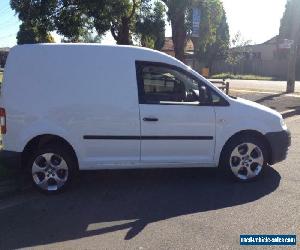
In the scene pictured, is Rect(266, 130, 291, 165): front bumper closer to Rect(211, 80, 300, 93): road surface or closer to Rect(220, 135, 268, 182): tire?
Rect(220, 135, 268, 182): tire

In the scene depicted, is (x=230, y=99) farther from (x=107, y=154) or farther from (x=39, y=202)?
(x=39, y=202)

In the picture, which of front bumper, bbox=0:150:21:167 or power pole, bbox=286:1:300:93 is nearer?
front bumper, bbox=0:150:21:167

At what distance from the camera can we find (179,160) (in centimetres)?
630

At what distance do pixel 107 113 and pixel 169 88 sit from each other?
3.10ft

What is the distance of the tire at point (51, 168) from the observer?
19.8ft

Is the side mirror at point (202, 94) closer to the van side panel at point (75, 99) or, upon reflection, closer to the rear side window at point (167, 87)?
the rear side window at point (167, 87)

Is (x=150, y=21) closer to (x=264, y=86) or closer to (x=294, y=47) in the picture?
(x=294, y=47)

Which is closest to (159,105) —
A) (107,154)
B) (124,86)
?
(124,86)

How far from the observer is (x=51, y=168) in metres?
6.07

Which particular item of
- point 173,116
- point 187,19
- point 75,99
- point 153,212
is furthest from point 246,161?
point 187,19

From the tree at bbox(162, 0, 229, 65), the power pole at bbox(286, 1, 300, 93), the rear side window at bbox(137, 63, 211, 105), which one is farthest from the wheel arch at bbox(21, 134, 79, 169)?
the power pole at bbox(286, 1, 300, 93)

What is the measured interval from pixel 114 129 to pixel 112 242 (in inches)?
74.0

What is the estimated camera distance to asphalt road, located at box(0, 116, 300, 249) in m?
4.63

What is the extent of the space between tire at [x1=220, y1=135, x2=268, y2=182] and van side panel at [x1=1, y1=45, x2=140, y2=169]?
1310 mm
